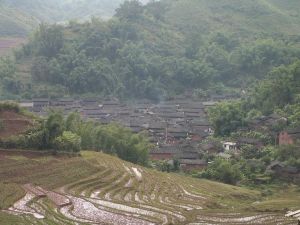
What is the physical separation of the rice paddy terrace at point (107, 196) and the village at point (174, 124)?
1204 centimetres

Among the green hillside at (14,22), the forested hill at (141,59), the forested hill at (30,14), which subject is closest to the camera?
the forested hill at (141,59)

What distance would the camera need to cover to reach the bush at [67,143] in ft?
130

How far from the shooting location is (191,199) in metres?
34.2

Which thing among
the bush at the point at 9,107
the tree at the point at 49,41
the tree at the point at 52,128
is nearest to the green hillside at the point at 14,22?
the tree at the point at 49,41

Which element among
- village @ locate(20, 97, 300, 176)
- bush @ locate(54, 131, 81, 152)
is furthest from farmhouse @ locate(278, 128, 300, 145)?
bush @ locate(54, 131, 81, 152)

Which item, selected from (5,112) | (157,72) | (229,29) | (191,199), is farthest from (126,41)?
(191,199)

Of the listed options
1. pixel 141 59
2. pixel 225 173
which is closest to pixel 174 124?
pixel 225 173

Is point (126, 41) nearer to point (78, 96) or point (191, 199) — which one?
point (78, 96)

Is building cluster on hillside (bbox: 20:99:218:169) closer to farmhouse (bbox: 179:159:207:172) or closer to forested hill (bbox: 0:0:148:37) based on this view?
farmhouse (bbox: 179:159:207:172)

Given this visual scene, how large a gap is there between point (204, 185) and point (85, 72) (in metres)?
52.3

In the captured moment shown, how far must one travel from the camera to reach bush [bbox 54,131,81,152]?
3975cm

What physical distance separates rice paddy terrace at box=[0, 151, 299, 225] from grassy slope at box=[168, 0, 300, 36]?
83241 mm

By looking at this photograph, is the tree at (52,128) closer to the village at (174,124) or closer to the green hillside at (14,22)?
the village at (174,124)

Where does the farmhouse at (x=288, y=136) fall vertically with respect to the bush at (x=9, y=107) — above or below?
below
